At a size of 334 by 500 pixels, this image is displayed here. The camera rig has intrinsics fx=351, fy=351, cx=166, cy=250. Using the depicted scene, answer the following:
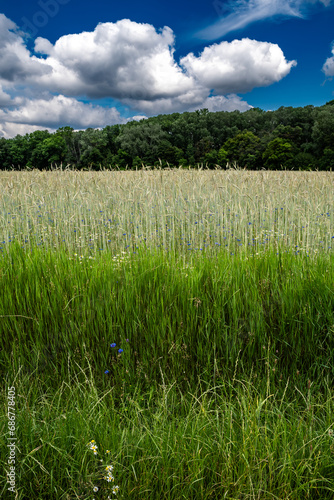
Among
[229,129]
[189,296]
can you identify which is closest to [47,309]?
[189,296]

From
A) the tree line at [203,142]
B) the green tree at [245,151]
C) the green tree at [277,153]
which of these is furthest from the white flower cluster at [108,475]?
the green tree at [245,151]

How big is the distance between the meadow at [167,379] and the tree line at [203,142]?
103ft

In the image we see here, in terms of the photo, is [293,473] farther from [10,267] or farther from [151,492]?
[10,267]

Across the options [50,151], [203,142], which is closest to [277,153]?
[203,142]

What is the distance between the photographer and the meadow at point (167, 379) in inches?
64.8

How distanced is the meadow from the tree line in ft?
103

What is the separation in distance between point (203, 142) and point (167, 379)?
50.7 meters

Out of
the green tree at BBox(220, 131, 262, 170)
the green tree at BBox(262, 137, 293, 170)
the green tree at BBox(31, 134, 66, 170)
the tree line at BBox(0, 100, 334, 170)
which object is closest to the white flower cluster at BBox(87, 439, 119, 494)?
the tree line at BBox(0, 100, 334, 170)

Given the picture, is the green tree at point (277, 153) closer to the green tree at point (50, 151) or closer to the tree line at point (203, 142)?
the tree line at point (203, 142)

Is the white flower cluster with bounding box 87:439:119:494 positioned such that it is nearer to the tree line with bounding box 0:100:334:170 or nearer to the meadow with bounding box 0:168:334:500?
the meadow with bounding box 0:168:334:500

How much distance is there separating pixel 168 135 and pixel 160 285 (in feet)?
171

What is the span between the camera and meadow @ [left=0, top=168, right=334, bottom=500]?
1646 mm

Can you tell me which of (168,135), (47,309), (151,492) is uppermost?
(168,135)

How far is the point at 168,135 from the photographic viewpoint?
171ft
